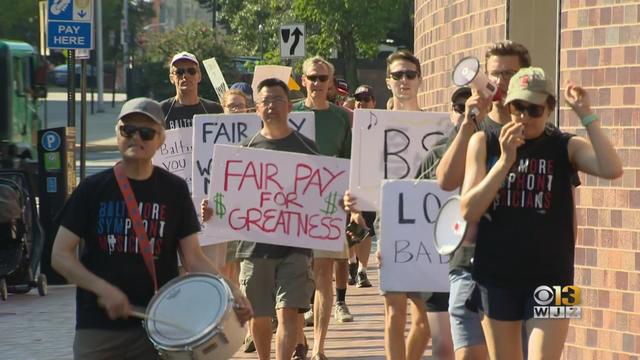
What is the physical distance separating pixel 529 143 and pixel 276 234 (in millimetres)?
3149

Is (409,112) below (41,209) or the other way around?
the other way around

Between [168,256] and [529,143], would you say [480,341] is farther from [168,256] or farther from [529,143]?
[168,256]

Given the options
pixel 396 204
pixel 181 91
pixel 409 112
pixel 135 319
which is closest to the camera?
pixel 135 319

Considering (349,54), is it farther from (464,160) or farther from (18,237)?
(464,160)

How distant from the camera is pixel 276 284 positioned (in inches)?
364

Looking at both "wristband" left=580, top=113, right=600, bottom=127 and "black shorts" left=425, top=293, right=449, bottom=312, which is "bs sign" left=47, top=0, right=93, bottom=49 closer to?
"black shorts" left=425, top=293, right=449, bottom=312

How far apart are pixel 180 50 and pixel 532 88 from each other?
4772 centimetres

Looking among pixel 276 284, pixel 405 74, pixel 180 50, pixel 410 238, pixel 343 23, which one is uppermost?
pixel 343 23

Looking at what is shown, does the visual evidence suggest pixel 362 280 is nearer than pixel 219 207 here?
No

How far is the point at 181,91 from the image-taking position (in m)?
10.9

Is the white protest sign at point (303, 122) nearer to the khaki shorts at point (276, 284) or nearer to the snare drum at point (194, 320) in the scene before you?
the khaki shorts at point (276, 284)

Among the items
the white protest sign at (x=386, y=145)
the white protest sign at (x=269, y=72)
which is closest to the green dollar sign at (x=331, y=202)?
the white protest sign at (x=386, y=145)

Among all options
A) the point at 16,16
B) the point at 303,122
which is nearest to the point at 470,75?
the point at 303,122

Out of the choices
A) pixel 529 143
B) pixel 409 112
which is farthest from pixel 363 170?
pixel 529 143
